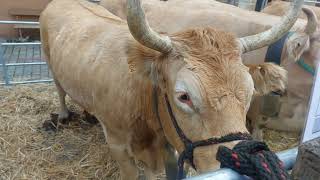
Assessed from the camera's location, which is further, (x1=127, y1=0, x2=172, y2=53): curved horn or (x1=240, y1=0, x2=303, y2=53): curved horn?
(x1=240, y1=0, x2=303, y2=53): curved horn

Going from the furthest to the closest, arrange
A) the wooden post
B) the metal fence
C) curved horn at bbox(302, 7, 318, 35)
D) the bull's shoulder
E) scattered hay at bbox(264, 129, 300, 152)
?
the metal fence, scattered hay at bbox(264, 129, 300, 152), the bull's shoulder, curved horn at bbox(302, 7, 318, 35), the wooden post

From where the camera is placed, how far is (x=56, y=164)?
3484 mm

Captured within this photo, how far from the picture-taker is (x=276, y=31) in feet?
6.95

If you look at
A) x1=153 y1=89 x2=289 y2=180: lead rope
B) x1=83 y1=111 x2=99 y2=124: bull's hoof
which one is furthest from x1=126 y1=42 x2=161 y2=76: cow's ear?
x1=83 y1=111 x2=99 y2=124: bull's hoof

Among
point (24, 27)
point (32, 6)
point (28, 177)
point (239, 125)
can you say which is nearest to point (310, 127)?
point (239, 125)

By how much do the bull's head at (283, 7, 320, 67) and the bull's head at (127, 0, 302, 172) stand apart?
120cm

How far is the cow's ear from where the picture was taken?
6.72 ft

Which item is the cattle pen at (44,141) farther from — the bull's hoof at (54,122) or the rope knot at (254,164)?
the rope knot at (254,164)

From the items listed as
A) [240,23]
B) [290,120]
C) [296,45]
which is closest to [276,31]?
[296,45]

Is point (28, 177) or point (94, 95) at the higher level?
point (94, 95)

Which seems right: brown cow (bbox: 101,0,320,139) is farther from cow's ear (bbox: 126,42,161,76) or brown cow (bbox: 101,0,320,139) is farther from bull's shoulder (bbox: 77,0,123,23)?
cow's ear (bbox: 126,42,161,76)

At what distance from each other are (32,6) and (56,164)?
18.4 ft

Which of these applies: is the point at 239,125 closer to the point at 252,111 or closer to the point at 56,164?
the point at 252,111

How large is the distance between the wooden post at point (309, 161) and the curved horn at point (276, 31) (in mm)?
1249
